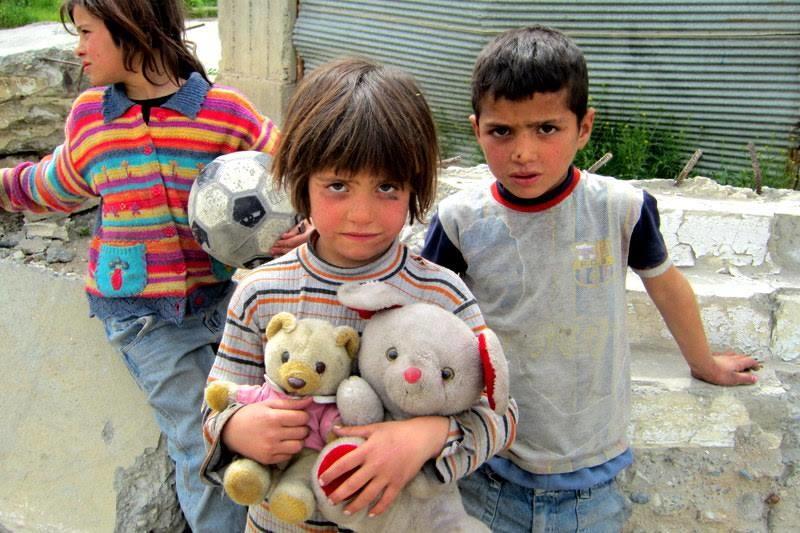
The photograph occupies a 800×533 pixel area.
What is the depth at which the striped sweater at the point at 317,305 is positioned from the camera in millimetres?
1634

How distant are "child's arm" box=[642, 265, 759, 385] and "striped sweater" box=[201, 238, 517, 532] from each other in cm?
64

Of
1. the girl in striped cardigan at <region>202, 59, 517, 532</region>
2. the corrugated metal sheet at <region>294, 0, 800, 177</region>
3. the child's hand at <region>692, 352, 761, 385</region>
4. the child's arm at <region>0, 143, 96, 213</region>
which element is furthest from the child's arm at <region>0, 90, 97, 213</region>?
the corrugated metal sheet at <region>294, 0, 800, 177</region>

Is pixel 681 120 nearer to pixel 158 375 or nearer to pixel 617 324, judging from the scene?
pixel 617 324

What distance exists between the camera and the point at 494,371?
1.48 metres

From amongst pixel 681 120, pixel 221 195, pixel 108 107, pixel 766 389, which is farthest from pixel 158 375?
pixel 681 120

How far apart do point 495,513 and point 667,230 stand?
1.48 meters

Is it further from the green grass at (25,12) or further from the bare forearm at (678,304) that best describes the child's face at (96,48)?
the green grass at (25,12)

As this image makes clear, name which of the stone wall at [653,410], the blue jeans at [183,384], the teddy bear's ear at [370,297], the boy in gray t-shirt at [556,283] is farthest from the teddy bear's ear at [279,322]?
the stone wall at [653,410]

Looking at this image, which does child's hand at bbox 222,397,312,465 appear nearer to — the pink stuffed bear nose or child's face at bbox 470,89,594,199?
the pink stuffed bear nose

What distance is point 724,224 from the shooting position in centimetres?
301

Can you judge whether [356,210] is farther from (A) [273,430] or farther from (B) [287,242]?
(B) [287,242]

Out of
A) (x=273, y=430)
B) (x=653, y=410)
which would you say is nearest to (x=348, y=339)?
(x=273, y=430)

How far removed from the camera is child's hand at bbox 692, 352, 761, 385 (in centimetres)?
247

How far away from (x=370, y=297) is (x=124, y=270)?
1246 mm
